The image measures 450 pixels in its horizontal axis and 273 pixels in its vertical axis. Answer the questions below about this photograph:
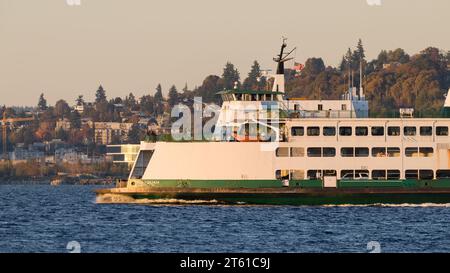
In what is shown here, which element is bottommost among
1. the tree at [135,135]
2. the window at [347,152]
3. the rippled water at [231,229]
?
the rippled water at [231,229]

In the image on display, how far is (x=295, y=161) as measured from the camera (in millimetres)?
46781

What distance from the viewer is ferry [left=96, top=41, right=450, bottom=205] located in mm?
45844

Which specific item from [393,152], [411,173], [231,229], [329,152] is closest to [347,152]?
[329,152]

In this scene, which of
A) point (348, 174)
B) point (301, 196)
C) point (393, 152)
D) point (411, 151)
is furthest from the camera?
point (411, 151)

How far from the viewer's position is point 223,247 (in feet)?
103

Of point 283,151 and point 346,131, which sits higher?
point 346,131

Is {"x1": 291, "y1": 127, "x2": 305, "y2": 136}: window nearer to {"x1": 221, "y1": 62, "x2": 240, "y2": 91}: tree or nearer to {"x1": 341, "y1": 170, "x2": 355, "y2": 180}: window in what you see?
{"x1": 341, "y1": 170, "x2": 355, "y2": 180}: window

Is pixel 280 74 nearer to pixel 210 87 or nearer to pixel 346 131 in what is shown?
pixel 346 131

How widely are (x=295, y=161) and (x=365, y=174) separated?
2.83 m

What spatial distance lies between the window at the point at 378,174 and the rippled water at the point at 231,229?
61.3 inches

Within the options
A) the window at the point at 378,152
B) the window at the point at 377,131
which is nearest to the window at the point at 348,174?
the window at the point at 378,152

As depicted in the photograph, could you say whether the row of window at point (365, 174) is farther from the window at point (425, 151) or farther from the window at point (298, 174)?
the window at point (425, 151)

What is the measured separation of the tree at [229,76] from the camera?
186 metres
